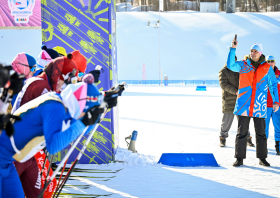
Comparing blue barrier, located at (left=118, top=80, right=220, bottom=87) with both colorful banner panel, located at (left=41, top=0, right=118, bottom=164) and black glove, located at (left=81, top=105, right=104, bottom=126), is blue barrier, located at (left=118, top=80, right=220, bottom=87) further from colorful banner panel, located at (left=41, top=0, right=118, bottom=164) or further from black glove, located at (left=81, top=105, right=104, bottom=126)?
black glove, located at (left=81, top=105, right=104, bottom=126)

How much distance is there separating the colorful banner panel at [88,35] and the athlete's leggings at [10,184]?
8.48 ft

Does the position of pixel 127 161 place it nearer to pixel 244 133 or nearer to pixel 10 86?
pixel 244 133

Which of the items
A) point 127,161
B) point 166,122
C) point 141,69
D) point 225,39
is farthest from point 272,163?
point 225,39

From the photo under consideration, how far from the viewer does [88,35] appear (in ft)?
16.5

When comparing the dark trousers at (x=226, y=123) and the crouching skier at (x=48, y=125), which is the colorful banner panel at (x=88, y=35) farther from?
the crouching skier at (x=48, y=125)

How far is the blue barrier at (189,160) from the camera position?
16.9ft

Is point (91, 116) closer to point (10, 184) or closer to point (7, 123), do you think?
point (7, 123)

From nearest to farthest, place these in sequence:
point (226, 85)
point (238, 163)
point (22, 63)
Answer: point (22, 63)
point (238, 163)
point (226, 85)

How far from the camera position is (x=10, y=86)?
81.8 inches

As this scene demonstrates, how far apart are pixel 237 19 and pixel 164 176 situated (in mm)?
38527

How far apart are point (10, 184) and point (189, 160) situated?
3329 mm

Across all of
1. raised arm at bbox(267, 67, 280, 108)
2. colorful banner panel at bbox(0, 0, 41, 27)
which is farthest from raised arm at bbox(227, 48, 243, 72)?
colorful banner panel at bbox(0, 0, 41, 27)

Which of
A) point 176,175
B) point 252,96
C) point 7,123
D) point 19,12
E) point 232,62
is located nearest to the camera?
point 7,123

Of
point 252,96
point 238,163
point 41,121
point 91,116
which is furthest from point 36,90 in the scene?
point 238,163
